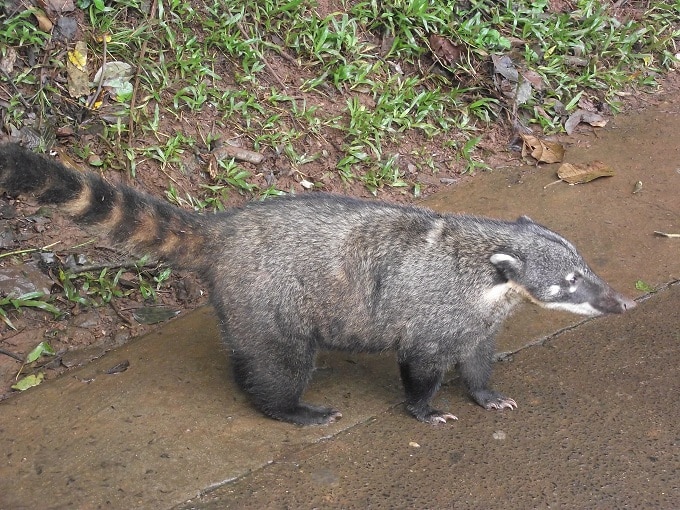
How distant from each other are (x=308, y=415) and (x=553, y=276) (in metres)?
1.28

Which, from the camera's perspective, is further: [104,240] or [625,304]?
[104,240]

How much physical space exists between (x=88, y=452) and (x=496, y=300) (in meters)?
1.90

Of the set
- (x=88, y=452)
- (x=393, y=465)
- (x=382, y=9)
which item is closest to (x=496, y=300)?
(x=393, y=465)

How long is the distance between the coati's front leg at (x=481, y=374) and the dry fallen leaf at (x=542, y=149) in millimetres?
2199

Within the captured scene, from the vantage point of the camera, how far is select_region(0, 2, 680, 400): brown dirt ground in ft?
14.7

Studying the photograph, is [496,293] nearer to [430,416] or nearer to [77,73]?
[430,416]

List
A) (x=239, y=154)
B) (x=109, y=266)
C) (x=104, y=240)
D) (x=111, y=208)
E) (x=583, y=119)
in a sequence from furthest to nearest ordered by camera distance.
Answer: (x=583, y=119), (x=239, y=154), (x=109, y=266), (x=104, y=240), (x=111, y=208)

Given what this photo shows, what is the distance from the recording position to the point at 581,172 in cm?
571

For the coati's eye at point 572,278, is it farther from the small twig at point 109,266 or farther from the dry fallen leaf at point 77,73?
the dry fallen leaf at point 77,73

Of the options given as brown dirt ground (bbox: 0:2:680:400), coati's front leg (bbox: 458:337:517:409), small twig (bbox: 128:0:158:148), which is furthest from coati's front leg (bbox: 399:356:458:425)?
small twig (bbox: 128:0:158:148)

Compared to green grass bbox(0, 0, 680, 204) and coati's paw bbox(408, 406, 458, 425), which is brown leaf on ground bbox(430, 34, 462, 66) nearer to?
green grass bbox(0, 0, 680, 204)

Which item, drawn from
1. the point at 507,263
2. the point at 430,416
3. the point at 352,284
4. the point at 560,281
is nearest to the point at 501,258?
the point at 507,263

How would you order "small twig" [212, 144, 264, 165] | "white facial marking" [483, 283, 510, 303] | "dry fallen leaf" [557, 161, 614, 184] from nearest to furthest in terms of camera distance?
"white facial marking" [483, 283, 510, 303], "small twig" [212, 144, 264, 165], "dry fallen leaf" [557, 161, 614, 184]

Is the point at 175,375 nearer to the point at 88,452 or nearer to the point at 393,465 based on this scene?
the point at 88,452
